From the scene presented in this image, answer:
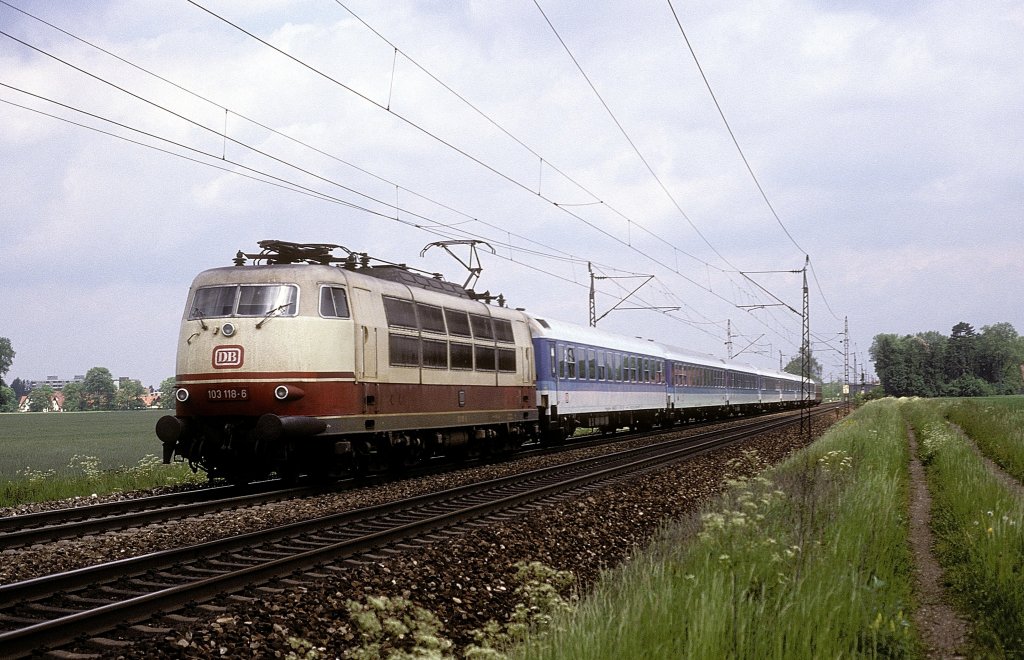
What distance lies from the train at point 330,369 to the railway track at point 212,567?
8.10 feet

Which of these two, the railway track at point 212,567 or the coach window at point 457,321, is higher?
the coach window at point 457,321

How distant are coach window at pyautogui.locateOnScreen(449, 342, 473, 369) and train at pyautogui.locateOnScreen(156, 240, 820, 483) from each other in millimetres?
44

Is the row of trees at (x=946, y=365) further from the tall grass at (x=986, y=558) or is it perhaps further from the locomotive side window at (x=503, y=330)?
the tall grass at (x=986, y=558)

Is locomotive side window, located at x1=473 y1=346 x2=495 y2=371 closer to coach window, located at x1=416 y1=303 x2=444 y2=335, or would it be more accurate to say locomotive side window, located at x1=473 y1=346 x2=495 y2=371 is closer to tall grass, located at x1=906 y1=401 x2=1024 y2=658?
coach window, located at x1=416 y1=303 x2=444 y2=335

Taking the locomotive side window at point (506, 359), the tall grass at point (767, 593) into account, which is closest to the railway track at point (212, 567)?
the tall grass at point (767, 593)

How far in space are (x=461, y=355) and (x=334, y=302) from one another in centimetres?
452

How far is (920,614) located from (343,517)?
669 cm

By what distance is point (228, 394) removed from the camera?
14.1 metres

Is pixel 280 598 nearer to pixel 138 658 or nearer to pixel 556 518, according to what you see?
pixel 138 658

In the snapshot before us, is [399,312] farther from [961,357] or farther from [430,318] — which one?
[961,357]

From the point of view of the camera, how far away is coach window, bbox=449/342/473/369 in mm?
18312

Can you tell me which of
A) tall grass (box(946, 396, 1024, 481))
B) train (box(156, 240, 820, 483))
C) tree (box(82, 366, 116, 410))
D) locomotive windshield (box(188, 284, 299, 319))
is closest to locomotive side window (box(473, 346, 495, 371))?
train (box(156, 240, 820, 483))

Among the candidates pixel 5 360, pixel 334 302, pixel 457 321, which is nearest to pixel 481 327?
pixel 457 321

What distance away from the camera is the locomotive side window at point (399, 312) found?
16.0 metres
